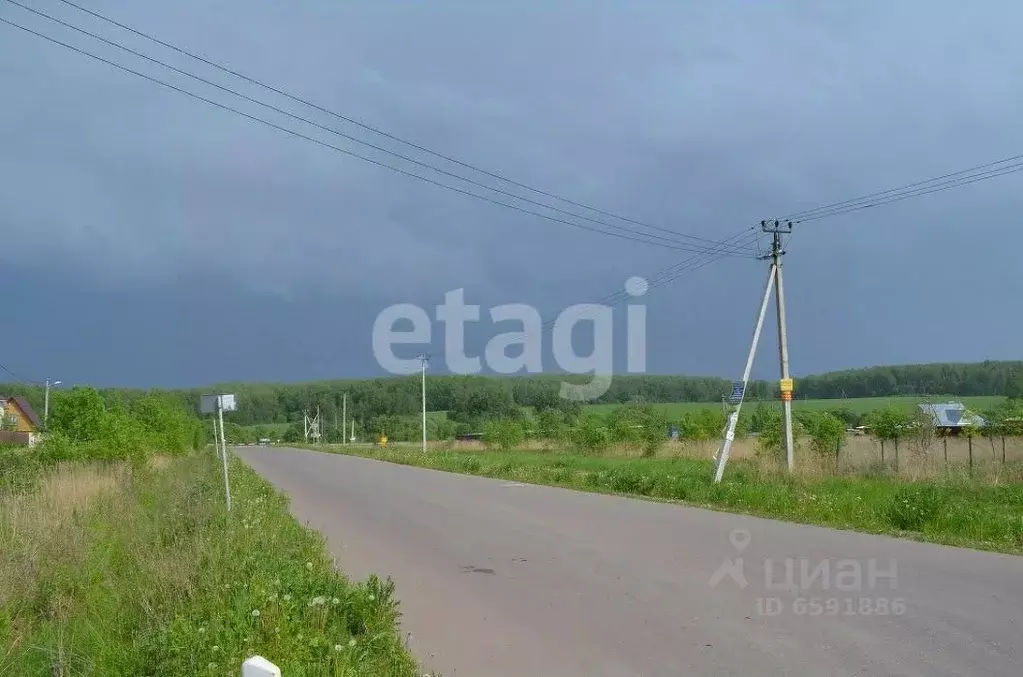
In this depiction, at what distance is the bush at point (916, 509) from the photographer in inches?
531

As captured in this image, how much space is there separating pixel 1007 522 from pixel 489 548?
7.58 m

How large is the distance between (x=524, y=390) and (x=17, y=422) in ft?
156

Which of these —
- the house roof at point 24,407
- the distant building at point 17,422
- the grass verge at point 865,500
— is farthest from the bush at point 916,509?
the house roof at point 24,407

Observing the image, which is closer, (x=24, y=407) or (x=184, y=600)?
(x=184, y=600)

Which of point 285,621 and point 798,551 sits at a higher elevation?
point 285,621

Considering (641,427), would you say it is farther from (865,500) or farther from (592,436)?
(865,500)

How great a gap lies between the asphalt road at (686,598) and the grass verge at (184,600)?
2.79ft

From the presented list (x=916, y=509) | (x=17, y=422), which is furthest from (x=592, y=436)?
(x=17, y=422)

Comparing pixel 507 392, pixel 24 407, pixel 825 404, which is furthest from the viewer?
pixel 507 392

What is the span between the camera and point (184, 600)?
7.15 metres

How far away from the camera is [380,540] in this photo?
1402cm

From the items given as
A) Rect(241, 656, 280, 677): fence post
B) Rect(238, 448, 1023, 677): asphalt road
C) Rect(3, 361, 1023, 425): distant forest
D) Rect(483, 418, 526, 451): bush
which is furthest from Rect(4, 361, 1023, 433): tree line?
Rect(241, 656, 280, 677): fence post

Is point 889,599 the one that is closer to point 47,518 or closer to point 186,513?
point 186,513

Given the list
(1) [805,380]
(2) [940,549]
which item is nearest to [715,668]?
(2) [940,549]
